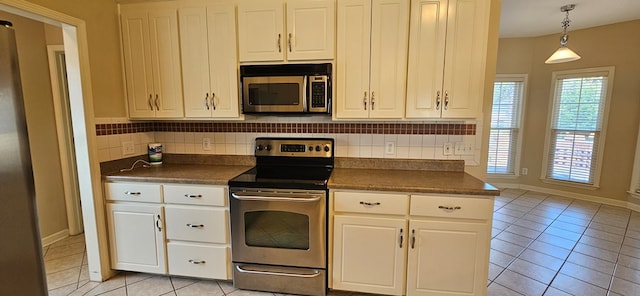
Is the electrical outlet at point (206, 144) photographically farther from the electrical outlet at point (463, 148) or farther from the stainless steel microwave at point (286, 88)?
the electrical outlet at point (463, 148)

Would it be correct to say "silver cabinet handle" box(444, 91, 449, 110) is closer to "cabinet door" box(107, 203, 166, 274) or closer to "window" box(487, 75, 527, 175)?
"cabinet door" box(107, 203, 166, 274)

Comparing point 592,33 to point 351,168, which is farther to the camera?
point 592,33

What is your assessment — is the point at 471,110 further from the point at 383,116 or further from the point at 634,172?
the point at 634,172

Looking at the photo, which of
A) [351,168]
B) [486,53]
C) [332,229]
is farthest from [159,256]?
[486,53]

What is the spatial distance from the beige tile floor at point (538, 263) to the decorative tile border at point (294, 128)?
46.6 inches

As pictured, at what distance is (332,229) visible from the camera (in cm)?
191

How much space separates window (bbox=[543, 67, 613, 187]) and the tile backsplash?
3.35 m

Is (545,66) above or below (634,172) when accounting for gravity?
above

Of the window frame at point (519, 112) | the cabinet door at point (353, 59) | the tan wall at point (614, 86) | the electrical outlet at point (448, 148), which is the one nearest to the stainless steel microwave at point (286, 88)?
the cabinet door at point (353, 59)

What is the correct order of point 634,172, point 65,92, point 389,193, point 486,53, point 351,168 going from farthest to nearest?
point 634,172
point 65,92
point 351,168
point 486,53
point 389,193

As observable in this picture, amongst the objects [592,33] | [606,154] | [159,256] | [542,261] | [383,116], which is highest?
[592,33]

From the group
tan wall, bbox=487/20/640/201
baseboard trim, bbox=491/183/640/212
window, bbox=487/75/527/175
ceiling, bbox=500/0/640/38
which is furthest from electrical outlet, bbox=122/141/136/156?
baseboard trim, bbox=491/183/640/212

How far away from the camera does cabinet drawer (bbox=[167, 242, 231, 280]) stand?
2.06 m

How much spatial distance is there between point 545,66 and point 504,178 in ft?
6.32
